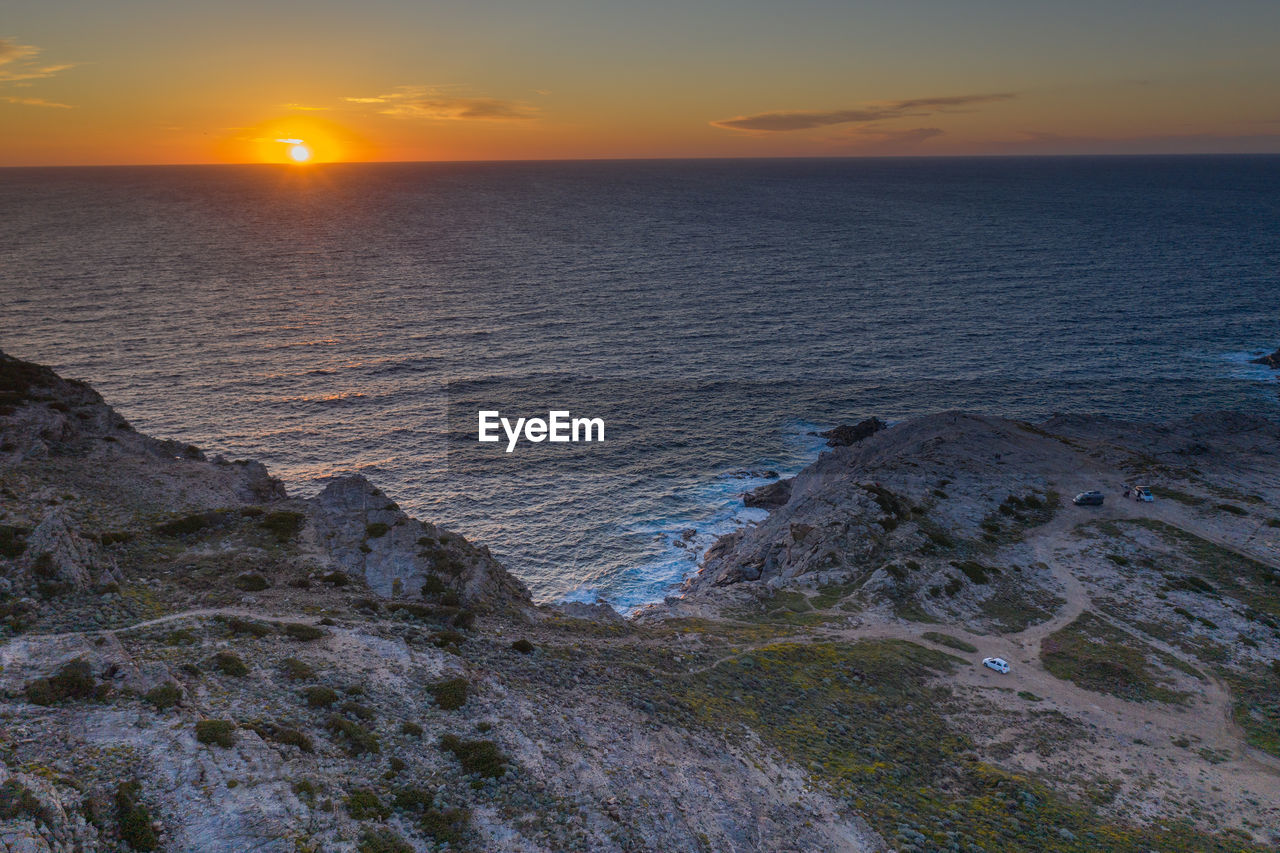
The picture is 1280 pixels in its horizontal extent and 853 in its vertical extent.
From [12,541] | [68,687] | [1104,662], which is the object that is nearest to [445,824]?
[68,687]

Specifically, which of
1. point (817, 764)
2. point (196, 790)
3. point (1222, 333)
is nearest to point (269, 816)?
point (196, 790)

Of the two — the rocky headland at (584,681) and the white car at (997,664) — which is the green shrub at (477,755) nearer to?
the rocky headland at (584,681)

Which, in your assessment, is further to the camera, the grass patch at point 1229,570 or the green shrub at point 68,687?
the grass patch at point 1229,570

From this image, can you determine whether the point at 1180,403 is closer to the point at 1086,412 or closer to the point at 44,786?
the point at 1086,412

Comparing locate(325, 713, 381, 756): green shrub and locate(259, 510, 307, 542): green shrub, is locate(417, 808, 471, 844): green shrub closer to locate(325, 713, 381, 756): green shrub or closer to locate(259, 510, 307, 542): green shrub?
locate(325, 713, 381, 756): green shrub

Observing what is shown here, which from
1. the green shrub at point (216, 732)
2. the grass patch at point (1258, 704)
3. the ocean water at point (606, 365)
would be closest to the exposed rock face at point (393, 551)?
the green shrub at point (216, 732)

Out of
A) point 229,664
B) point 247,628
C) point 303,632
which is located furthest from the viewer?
point 303,632

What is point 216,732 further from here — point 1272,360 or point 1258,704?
point 1272,360
